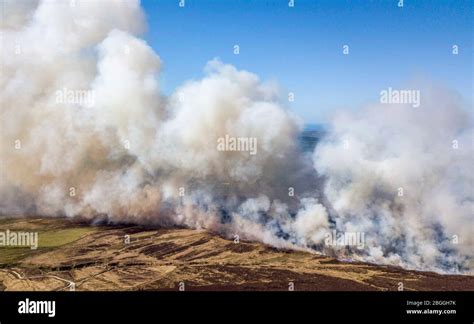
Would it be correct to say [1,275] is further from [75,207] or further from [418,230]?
[418,230]

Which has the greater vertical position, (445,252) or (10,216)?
(10,216)

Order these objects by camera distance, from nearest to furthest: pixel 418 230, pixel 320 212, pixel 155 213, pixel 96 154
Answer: pixel 418 230, pixel 320 212, pixel 155 213, pixel 96 154

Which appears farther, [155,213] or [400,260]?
[155,213]

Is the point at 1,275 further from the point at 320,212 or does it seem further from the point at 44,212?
the point at 320,212

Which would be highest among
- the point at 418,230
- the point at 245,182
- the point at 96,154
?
the point at 96,154
